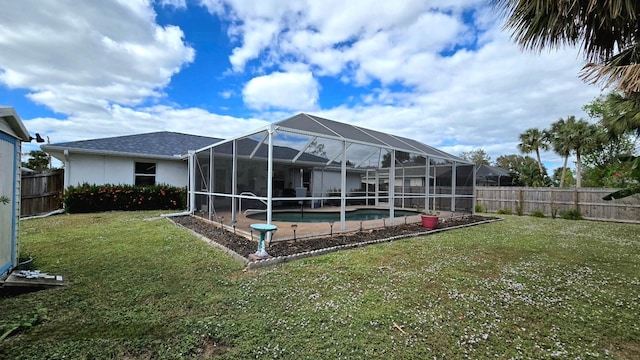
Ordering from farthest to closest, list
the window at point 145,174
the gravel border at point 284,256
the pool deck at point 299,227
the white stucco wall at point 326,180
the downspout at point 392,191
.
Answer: the window at point 145,174 < the white stucco wall at point 326,180 < the downspout at point 392,191 < the pool deck at point 299,227 < the gravel border at point 284,256

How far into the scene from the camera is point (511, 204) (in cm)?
1400

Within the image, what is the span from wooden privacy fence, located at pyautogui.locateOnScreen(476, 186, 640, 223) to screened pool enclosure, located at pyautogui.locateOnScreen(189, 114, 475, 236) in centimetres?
273

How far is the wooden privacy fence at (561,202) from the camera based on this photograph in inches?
438

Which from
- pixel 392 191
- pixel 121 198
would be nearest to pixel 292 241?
pixel 392 191

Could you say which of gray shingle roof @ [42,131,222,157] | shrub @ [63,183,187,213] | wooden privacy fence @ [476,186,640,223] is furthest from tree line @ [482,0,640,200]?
gray shingle roof @ [42,131,222,157]

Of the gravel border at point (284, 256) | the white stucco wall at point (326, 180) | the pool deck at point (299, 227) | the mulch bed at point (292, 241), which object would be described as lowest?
the gravel border at point (284, 256)

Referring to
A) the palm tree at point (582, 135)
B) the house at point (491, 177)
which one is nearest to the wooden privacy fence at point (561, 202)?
the house at point (491, 177)

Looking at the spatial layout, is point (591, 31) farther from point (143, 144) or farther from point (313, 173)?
point (143, 144)

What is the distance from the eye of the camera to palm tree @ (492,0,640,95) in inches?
121

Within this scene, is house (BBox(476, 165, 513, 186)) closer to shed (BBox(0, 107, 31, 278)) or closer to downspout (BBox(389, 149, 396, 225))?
downspout (BBox(389, 149, 396, 225))

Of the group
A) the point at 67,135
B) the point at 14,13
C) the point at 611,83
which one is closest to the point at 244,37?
the point at 14,13

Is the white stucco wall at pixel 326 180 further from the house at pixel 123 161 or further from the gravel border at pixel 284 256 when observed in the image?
the house at pixel 123 161

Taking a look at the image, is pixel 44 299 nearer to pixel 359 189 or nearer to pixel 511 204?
pixel 359 189

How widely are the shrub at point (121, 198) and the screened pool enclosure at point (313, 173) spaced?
2153mm
